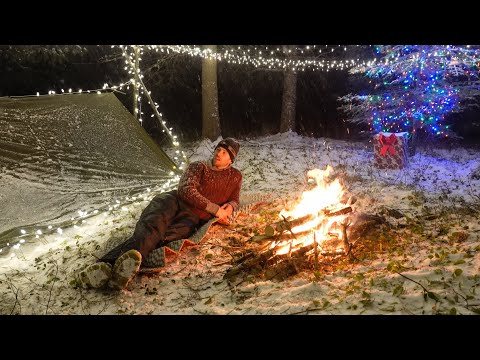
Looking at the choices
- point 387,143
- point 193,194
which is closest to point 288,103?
point 387,143

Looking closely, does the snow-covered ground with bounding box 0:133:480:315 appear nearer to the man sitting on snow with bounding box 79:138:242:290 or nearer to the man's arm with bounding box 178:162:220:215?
the man sitting on snow with bounding box 79:138:242:290

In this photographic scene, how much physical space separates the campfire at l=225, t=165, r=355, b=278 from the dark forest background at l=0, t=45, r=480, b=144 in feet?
33.7

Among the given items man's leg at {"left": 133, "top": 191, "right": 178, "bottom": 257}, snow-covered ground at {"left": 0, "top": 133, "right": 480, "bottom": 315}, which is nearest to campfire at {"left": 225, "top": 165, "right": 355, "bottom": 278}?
snow-covered ground at {"left": 0, "top": 133, "right": 480, "bottom": 315}

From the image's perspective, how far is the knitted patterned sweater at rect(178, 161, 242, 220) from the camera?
18.1ft

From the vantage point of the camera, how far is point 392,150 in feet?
30.6

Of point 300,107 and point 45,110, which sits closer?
point 45,110

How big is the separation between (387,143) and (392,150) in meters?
0.21

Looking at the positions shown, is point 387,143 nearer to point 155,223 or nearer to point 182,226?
point 182,226

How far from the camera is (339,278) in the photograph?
4305 millimetres

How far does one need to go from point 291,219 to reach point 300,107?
13.6 m

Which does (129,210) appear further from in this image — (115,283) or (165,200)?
(115,283)

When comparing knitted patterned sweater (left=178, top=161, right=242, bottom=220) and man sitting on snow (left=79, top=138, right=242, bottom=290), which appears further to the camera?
knitted patterned sweater (left=178, top=161, right=242, bottom=220)
